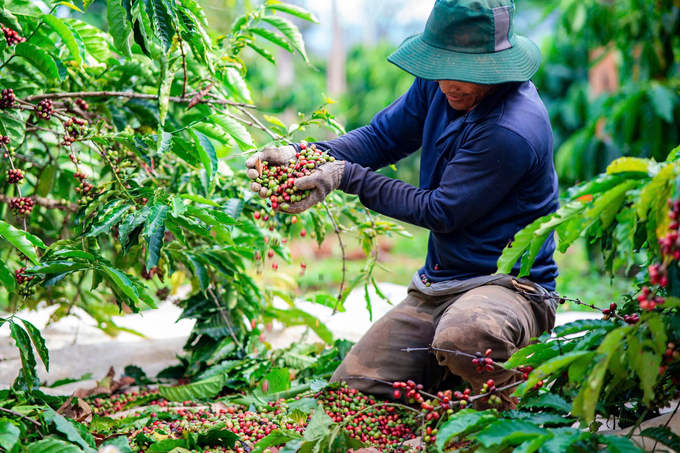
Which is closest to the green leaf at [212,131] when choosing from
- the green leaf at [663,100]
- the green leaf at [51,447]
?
the green leaf at [51,447]

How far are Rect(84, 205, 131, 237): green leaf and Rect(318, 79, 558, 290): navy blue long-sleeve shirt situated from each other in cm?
72

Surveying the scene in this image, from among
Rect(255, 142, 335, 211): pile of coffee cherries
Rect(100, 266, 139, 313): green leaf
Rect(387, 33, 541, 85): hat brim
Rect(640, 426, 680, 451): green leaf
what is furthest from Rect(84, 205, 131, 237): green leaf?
Rect(640, 426, 680, 451): green leaf

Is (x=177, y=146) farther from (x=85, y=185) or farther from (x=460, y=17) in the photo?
(x=460, y=17)

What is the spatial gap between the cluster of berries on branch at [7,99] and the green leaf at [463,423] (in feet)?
5.63

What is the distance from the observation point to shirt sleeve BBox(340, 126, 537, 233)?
1.95 metres

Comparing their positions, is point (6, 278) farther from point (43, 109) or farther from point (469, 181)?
point (469, 181)

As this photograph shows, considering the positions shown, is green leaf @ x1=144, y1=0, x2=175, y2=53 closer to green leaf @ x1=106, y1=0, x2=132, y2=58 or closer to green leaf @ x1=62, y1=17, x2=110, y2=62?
green leaf @ x1=106, y1=0, x2=132, y2=58

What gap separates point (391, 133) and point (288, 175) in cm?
Answer: 58

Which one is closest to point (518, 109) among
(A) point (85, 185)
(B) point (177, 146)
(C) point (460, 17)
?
(C) point (460, 17)

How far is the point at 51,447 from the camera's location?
60.6 inches

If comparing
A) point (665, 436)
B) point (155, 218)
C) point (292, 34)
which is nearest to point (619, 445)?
point (665, 436)

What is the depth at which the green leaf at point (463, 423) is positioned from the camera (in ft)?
4.54

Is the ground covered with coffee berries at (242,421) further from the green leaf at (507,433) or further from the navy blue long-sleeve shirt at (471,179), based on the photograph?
the navy blue long-sleeve shirt at (471,179)

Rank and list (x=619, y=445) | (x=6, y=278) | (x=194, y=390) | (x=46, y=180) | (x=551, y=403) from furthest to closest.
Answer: (x=46, y=180), (x=194, y=390), (x=6, y=278), (x=551, y=403), (x=619, y=445)
